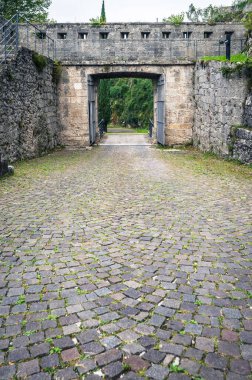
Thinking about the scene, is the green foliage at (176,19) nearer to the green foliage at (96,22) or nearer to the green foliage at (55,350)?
the green foliage at (96,22)

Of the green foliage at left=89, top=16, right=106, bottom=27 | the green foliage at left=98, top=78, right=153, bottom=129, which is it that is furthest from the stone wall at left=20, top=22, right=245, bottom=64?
the green foliage at left=98, top=78, right=153, bottom=129

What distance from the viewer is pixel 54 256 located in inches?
173

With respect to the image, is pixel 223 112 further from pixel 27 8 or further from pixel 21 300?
pixel 27 8

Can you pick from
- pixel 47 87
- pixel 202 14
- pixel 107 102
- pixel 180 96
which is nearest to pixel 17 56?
pixel 47 87

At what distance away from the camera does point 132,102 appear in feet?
139

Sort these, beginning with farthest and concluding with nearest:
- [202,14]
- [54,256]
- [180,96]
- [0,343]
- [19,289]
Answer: [202,14] → [180,96] → [54,256] → [19,289] → [0,343]

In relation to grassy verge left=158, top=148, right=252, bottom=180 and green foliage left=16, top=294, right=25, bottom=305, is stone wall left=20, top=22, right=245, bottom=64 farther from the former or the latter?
green foliage left=16, top=294, right=25, bottom=305

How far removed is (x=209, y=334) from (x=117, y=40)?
17576mm

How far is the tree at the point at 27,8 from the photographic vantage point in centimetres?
3159

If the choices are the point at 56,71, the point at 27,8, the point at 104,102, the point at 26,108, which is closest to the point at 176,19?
the point at 56,71

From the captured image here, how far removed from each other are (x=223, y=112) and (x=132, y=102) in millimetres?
30055

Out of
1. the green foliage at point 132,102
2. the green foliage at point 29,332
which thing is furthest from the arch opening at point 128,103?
the green foliage at point 29,332

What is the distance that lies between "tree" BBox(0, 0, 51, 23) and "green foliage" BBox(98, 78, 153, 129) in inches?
354

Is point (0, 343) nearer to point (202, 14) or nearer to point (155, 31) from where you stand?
point (155, 31)
